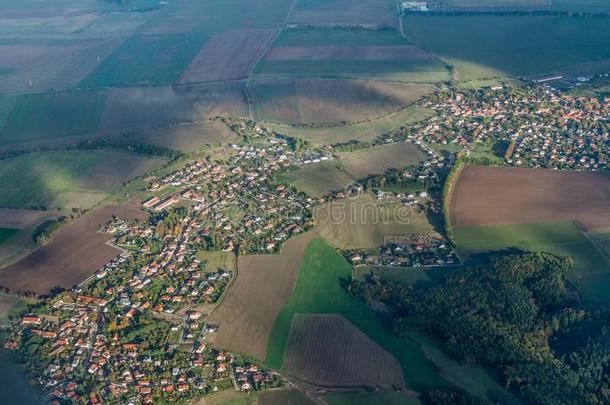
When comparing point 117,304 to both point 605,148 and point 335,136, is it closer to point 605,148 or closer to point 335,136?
point 335,136

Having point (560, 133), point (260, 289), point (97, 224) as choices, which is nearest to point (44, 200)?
point (97, 224)

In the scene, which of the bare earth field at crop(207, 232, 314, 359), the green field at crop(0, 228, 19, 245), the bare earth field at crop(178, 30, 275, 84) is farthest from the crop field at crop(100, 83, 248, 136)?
the bare earth field at crop(207, 232, 314, 359)

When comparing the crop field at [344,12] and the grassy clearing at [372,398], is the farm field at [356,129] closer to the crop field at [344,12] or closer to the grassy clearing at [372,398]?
the grassy clearing at [372,398]

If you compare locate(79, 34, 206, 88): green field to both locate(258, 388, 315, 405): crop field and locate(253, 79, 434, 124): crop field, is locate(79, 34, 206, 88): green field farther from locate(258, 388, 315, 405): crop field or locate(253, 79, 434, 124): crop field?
locate(258, 388, 315, 405): crop field

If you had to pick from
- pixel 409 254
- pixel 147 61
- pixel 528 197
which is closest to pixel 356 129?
pixel 528 197

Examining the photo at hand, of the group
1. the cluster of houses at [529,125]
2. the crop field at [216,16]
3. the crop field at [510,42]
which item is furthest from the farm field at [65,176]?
the crop field at [216,16]

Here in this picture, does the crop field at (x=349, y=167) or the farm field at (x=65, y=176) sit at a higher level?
the farm field at (x=65, y=176)

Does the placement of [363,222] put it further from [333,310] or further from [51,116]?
[51,116]
